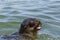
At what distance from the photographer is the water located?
9.52 meters

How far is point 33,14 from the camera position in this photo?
11875 millimetres

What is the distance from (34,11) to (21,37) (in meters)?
6.25

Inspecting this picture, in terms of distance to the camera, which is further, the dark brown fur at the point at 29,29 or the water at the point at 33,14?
the water at the point at 33,14

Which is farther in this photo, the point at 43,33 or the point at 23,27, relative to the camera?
the point at 43,33

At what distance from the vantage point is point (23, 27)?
631 centimetres

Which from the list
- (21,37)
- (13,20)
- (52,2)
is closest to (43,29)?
(13,20)

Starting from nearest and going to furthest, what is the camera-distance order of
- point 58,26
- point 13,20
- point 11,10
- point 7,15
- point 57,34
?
point 57,34 < point 58,26 < point 13,20 < point 7,15 < point 11,10

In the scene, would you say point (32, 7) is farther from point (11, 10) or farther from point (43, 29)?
point (43, 29)

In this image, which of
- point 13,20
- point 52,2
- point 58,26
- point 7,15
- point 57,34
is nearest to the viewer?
point 57,34

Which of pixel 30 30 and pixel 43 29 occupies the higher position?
pixel 30 30

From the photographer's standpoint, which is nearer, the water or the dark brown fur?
the dark brown fur

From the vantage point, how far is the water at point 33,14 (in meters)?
9.52

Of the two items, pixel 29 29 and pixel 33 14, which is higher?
pixel 29 29

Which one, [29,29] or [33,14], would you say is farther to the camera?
[33,14]
